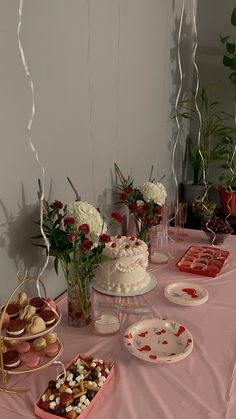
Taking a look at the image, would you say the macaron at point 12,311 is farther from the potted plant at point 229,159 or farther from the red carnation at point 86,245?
Answer: the potted plant at point 229,159

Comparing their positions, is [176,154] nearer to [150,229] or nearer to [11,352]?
[150,229]

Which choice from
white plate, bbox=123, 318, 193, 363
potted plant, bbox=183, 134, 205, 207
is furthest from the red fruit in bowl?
potted plant, bbox=183, 134, 205, 207

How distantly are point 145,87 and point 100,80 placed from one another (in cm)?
56

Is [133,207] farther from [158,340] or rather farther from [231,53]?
[231,53]

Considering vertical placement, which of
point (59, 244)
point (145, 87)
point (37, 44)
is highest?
point (37, 44)

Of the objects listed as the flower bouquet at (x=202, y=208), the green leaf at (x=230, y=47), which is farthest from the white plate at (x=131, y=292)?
the green leaf at (x=230, y=47)

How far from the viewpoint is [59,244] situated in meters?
1.22

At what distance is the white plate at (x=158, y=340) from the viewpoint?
1.10m

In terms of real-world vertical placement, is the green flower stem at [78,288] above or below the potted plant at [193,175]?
above

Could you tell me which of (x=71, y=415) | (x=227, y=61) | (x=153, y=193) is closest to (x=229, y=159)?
(x=227, y=61)

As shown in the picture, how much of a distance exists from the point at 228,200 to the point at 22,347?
86.2 inches

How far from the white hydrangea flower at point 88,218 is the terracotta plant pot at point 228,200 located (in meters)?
1.85

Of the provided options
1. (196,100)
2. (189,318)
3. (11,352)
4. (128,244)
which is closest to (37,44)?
(128,244)

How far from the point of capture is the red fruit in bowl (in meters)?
0.90
